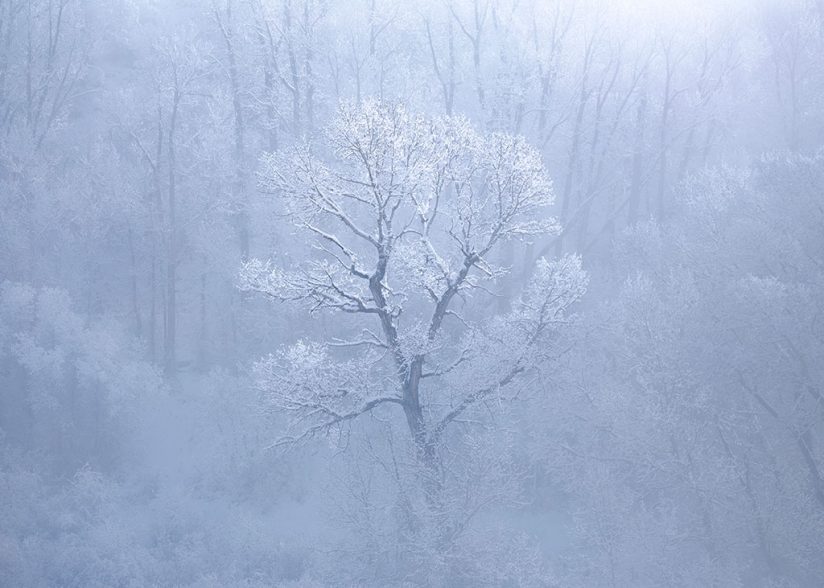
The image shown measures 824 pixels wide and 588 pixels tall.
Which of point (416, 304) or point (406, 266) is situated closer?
point (406, 266)

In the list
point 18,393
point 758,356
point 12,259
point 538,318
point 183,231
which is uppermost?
point 183,231

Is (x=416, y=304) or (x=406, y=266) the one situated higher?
(x=416, y=304)

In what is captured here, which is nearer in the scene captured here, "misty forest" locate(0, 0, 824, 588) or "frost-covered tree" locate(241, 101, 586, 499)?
"frost-covered tree" locate(241, 101, 586, 499)

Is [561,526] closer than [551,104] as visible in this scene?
Yes

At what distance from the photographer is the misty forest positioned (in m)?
12.1

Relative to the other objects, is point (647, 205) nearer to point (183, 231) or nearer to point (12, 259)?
point (183, 231)

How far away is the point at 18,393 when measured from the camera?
1712cm

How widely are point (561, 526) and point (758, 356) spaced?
5723mm

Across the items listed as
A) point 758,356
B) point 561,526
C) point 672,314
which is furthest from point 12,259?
point 758,356

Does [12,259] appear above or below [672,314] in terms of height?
above

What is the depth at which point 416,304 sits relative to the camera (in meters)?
18.5

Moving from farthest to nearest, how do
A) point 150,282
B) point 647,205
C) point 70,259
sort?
point 647,205 → point 150,282 → point 70,259

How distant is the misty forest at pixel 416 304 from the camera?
12.1m

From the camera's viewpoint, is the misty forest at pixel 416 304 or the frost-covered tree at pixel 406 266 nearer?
the frost-covered tree at pixel 406 266
